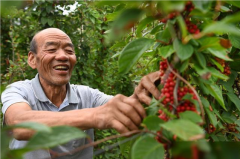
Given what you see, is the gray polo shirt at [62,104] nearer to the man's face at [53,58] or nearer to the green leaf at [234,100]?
the man's face at [53,58]

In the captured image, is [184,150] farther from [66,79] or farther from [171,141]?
[66,79]

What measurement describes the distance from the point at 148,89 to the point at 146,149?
1.30ft

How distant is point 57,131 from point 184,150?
0.19m

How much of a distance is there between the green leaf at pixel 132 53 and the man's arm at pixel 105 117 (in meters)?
0.17

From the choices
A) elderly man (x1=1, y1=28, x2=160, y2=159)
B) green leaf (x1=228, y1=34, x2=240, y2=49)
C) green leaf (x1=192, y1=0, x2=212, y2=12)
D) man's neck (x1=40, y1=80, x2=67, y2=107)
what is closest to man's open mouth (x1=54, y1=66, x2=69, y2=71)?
elderly man (x1=1, y1=28, x2=160, y2=159)

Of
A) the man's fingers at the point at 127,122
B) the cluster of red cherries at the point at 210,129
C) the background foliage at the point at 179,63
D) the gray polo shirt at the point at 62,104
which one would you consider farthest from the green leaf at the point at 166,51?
the gray polo shirt at the point at 62,104

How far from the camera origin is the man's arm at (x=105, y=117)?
890 millimetres

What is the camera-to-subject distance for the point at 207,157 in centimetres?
37

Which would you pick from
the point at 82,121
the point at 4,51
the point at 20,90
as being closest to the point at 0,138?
the point at 82,121

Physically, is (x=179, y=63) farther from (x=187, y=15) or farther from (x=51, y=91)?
(x=51, y=91)

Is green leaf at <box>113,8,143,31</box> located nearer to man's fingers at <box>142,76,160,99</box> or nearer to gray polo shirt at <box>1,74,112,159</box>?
man's fingers at <box>142,76,160,99</box>

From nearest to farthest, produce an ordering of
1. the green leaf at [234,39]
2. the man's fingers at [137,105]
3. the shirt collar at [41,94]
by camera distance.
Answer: the man's fingers at [137,105], the green leaf at [234,39], the shirt collar at [41,94]

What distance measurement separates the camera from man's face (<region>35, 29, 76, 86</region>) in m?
1.83

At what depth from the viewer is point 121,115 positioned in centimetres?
91
